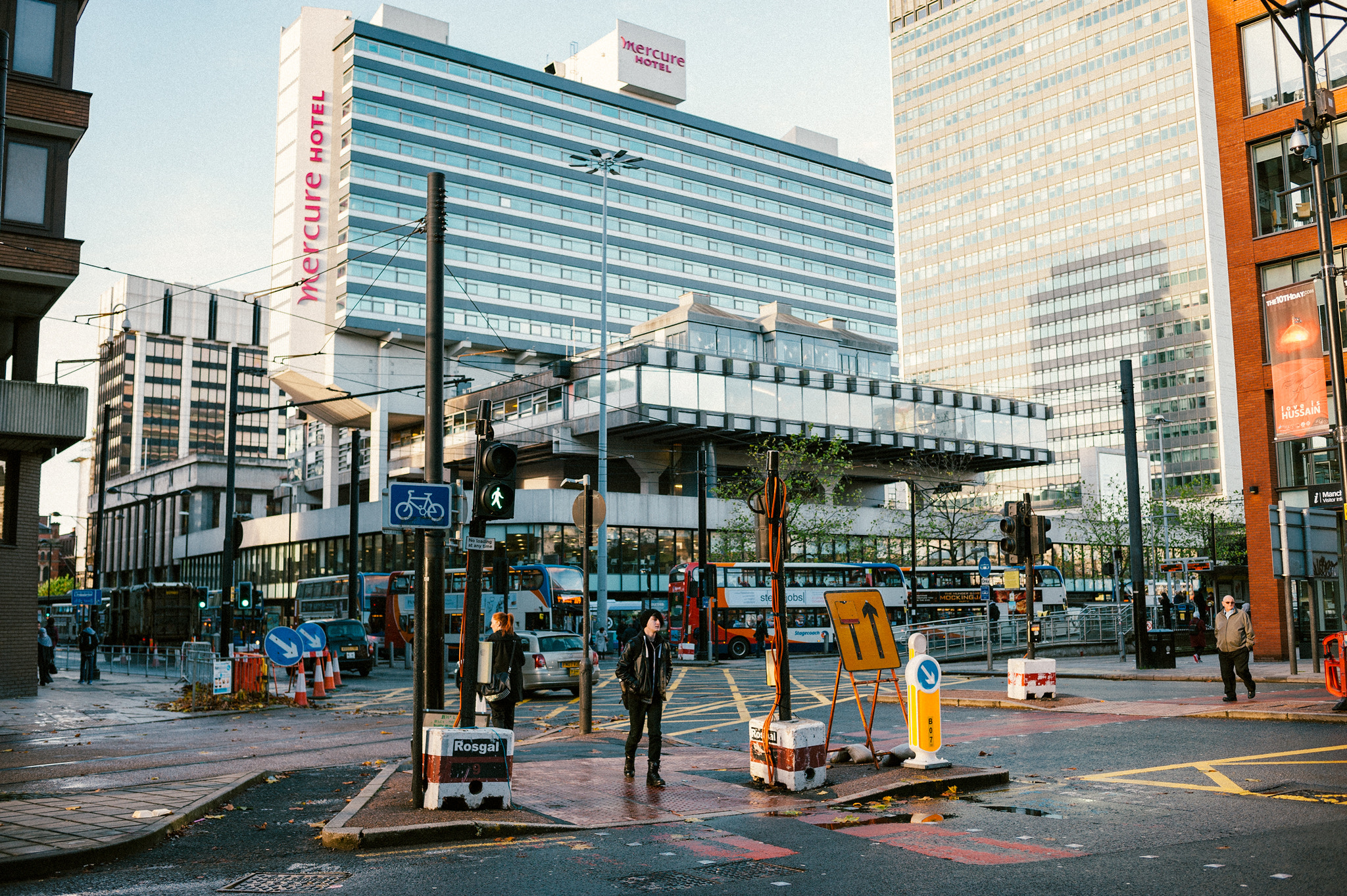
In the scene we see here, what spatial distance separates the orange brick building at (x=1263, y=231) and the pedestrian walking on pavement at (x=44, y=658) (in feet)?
118

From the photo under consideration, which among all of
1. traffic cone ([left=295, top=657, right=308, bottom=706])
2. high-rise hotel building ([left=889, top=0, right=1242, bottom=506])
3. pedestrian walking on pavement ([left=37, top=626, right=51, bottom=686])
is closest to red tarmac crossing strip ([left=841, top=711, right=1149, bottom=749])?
traffic cone ([left=295, top=657, right=308, bottom=706])

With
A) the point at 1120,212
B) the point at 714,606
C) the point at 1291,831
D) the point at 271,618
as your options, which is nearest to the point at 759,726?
the point at 1291,831

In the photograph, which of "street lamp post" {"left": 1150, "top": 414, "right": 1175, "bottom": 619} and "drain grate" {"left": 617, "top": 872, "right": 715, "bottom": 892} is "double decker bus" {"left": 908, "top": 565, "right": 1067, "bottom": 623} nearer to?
"street lamp post" {"left": 1150, "top": 414, "right": 1175, "bottom": 619}

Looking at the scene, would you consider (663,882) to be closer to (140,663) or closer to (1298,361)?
(1298,361)

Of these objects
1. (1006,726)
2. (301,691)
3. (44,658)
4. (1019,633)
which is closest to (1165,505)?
(1019,633)

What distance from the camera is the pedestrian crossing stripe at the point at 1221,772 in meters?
9.86

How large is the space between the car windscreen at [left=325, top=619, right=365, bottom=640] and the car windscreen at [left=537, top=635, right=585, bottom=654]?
12.8 m

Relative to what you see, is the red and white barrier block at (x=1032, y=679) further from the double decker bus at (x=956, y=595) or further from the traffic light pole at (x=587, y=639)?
the double decker bus at (x=956, y=595)

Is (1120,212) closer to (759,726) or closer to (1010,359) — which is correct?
(1010,359)

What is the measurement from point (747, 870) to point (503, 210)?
7069 cm

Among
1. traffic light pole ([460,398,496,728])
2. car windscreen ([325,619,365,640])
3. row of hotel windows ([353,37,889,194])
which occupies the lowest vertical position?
car windscreen ([325,619,365,640])

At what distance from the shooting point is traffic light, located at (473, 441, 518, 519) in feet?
33.3

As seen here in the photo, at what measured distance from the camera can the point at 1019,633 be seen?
41.7 m

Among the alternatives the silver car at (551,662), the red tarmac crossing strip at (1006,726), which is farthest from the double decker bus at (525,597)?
the red tarmac crossing strip at (1006,726)
